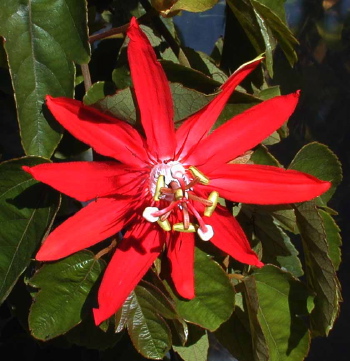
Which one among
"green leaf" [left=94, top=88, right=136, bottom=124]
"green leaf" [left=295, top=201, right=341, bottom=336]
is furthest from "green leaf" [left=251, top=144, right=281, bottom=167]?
"green leaf" [left=94, top=88, right=136, bottom=124]

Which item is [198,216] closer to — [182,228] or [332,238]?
[182,228]

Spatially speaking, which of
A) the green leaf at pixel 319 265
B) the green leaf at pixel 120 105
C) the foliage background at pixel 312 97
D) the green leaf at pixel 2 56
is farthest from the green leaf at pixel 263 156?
the foliage background at pixel 312 97

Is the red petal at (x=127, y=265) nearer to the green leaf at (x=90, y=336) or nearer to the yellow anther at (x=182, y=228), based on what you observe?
the yellow anther at (x=182, y=228)

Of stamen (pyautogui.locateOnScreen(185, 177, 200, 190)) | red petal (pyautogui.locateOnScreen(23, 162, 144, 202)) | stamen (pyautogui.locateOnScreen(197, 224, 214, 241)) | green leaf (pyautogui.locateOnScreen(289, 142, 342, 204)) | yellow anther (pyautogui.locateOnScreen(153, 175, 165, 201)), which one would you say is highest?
red petal (pyautogui.locateOnScreen(23, 162, 144, 202))

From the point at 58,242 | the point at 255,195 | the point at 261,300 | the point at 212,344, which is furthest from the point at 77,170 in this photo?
the point at 212,344

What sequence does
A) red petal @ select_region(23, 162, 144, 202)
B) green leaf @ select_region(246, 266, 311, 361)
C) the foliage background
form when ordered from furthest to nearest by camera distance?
the foliage background, green leaf @ select_region(246, 266, 311, 361), red petal @ select_region(23, 162, 144, 202)

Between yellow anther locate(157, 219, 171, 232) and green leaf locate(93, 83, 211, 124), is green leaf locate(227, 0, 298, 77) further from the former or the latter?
yellow anther locate(157, 219, 171, 232)
